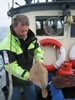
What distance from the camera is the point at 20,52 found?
1.48 m

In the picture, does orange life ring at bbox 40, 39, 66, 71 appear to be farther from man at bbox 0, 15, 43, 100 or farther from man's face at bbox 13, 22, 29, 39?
man's face at bbox 13, 22, 29, 39

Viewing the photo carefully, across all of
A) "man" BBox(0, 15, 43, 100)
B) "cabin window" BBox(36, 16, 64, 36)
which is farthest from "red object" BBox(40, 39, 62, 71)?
"man" BBox(0, 15, 43, 100)

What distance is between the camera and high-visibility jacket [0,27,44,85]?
A: 4.54ft

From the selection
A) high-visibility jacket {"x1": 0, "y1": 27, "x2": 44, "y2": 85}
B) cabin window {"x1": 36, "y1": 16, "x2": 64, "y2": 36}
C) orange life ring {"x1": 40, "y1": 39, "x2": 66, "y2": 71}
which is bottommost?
orange life ring {"x1": 40, "y1": 39, "x2": 66, "y2": 71}

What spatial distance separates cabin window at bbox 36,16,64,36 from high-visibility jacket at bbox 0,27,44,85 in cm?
215

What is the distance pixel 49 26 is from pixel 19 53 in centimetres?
242

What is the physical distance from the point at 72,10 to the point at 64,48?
1.01m

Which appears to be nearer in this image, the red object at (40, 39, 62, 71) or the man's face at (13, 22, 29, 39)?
the man's face at (13, 22, 29, 39)

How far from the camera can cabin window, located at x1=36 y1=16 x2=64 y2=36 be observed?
370 centimetres

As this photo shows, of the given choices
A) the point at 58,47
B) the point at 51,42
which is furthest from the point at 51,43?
the point at 58,47

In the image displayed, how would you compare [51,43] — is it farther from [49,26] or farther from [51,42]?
[49,26]

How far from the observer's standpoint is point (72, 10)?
3.67 meters

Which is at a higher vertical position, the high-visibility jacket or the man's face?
the man's face

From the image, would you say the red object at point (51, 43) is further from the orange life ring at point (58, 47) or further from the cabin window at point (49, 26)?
the cabin window at point (49, 26)
